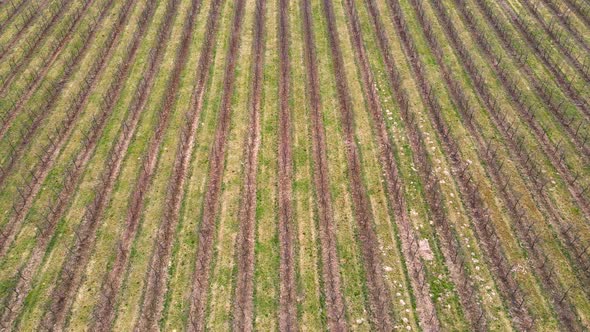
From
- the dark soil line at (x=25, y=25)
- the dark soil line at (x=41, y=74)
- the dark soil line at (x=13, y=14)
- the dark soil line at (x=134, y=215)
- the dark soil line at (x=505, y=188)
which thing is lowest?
the dark soil line at (x=505, y=188)

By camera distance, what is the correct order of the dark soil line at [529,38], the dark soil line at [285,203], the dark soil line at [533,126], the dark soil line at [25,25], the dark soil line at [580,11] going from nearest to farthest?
the dark soil line at [285,203] < the dark soil line at [533,126] < the dark soil line at [529,38] < the dark soil line at [25,25] < the dark soil line at [580,11]


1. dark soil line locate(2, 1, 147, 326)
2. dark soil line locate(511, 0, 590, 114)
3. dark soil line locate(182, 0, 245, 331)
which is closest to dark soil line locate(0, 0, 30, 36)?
dark soil line locate(2, 1, 147, 326)

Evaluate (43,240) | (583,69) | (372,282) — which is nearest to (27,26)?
(43,240)

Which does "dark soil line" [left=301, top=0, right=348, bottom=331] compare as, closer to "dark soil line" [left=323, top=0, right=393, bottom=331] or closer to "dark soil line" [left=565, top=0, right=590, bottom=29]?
"dark soil line" [left=323, top=0, right=393, bottom=331]

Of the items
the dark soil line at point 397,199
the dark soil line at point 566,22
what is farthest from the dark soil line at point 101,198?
the dark soil line at point 566,22

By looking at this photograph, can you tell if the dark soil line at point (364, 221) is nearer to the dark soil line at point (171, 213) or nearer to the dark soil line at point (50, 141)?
the dark soil line at point (171, 213)

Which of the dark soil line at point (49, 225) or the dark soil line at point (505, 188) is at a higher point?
the dark soil line at point (49, 225)

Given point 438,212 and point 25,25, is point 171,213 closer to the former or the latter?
point 438,212
